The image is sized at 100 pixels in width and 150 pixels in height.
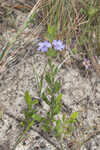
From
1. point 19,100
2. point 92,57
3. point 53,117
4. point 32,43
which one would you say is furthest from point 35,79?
point 92,57

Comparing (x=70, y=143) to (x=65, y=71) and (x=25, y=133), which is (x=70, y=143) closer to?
(x=25, y=133)

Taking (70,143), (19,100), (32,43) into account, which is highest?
(32,43)

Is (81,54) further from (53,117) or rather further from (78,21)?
(53,117)

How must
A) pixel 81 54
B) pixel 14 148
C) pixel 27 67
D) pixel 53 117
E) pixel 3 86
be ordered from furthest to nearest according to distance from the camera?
pixel 81 54
pixel 27 67
pixel 3 86
pixel 53 117
pixel 14 148

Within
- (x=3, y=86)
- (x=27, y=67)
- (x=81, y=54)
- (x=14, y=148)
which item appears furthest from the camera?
(x=81, y=54)

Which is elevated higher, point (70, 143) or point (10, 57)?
point (10, 57)

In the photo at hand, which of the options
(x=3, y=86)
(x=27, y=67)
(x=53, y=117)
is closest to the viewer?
(x=53, y=117)

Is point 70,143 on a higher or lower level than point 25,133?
lower

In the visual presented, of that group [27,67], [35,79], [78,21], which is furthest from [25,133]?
[78,21]

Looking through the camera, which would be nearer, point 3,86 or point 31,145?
point 31,145
